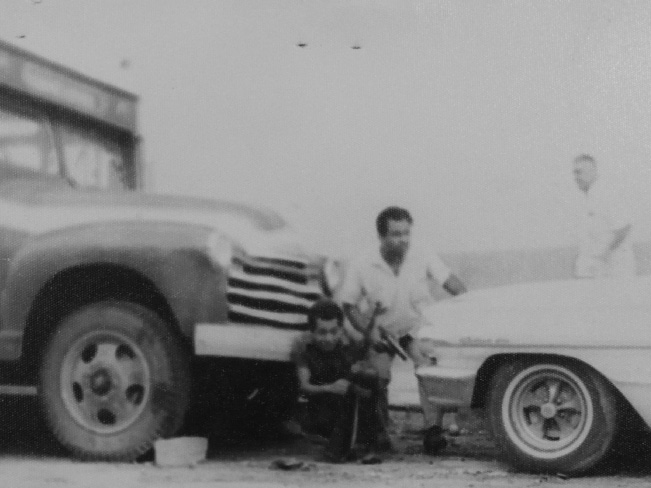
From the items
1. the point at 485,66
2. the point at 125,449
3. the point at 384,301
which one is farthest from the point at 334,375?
the point at 485,66

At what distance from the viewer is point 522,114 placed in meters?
4.30

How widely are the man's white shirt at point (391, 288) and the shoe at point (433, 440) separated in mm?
499

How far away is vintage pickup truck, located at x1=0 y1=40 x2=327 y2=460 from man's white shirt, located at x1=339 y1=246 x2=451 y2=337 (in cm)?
19

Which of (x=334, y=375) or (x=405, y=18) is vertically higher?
(x=405, y=18)

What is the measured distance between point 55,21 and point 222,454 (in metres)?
2.40

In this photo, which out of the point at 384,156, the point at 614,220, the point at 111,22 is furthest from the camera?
the point at 111,22

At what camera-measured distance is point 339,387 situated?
442 cm

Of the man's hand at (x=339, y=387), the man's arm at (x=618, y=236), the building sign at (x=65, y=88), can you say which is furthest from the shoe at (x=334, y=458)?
the building sign at (x=65, y=88)

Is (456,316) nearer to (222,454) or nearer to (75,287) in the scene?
(222,454)

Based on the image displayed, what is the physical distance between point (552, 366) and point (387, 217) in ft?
3.32

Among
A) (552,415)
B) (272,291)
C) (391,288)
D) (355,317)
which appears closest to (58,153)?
(272,291)

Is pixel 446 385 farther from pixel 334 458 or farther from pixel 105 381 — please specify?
pixel 105 381

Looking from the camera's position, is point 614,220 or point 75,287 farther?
point 75,287

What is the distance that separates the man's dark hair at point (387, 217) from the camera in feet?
14.2
